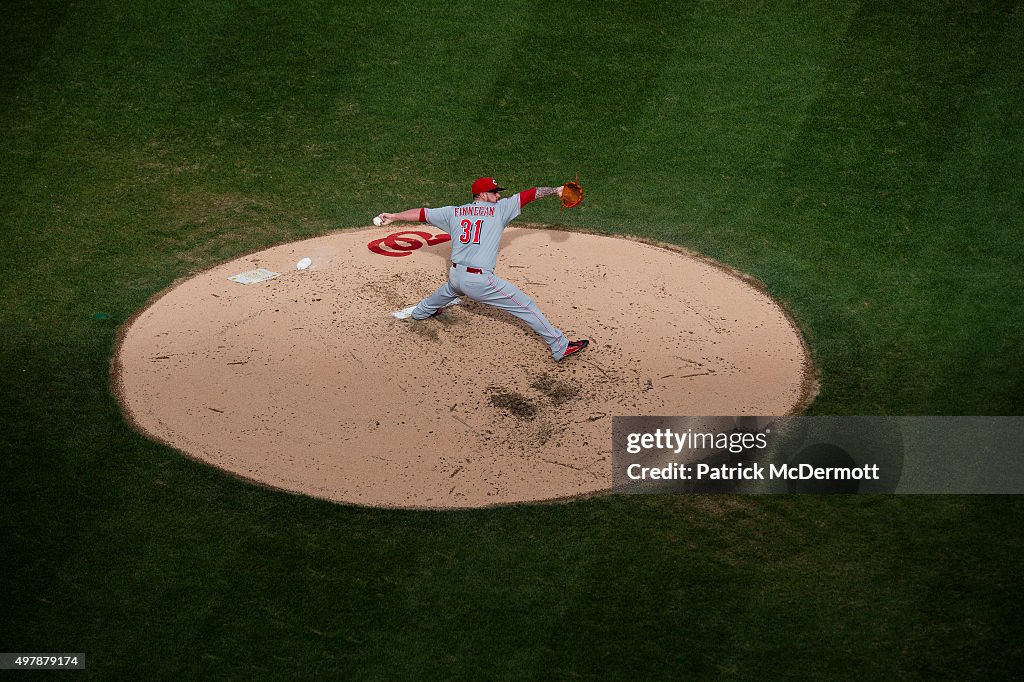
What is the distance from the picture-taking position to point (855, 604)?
830 centimetres

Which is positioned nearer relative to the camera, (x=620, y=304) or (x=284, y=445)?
(x=284, y=445)

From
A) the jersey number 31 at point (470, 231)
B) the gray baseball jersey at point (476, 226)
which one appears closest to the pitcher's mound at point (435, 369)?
the gray baseball jersey at point (476, 226)

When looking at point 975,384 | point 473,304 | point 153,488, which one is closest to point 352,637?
point 153,488

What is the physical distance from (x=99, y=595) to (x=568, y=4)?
37.9ft

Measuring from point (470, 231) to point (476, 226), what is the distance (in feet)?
0.26

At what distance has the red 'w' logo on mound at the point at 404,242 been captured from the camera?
1334cm

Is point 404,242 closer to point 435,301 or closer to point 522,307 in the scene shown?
point 435,301

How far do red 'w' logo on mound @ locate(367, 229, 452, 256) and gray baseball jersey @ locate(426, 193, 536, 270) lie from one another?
6.41 feet

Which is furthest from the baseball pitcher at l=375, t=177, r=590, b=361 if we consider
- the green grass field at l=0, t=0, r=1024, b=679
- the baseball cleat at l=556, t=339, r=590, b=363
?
the green grass field at l=0, t=0, r=1024, b=679

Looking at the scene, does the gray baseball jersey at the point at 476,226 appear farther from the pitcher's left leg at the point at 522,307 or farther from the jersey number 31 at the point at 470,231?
the pitcher's left leg at the point at 522,307

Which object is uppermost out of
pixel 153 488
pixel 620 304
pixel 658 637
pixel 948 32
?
pixel 948 32

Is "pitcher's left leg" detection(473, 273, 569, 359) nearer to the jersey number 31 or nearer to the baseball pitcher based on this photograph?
the baseball pitcher

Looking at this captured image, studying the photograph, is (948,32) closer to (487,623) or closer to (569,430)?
(569,430)

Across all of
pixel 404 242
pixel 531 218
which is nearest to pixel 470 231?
pixel 404 242
